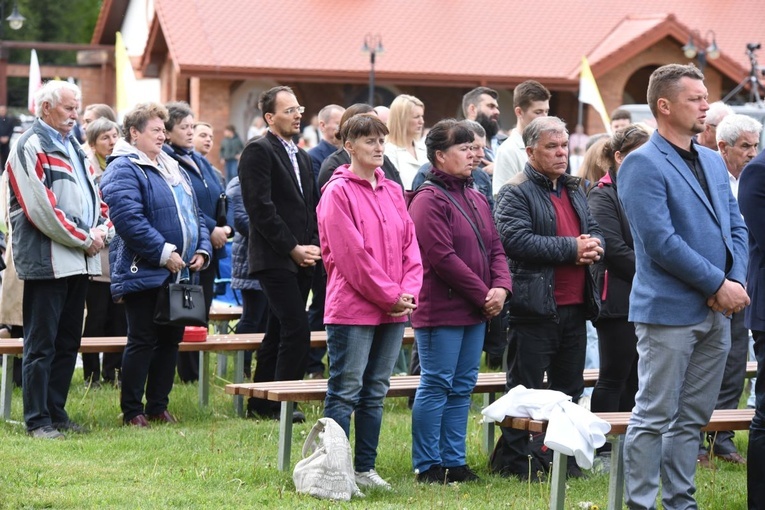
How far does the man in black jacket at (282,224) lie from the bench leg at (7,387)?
5.91 ft

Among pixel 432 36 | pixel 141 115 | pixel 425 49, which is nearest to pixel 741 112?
pixel 141 115

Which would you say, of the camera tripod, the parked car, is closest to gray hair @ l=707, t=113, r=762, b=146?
the parked car

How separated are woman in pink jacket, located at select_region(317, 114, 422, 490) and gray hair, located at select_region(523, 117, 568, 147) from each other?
2.74 ft

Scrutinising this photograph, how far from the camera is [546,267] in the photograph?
6926mm

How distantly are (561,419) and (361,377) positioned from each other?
115 cm

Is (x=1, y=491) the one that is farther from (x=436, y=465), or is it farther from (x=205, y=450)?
(x=436, y=465)

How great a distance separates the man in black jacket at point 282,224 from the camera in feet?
26.6

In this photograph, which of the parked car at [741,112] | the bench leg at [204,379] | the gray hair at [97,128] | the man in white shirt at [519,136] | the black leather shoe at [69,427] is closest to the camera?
the black leather shoe at [69,427]

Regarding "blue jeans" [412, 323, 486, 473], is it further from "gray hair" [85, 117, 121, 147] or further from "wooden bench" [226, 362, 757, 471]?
"gray hair" [85, 117, 121, 147]

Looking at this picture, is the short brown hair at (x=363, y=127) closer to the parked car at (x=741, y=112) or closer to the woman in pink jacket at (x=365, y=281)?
the woman in pink jacket at (x=365, y=281)

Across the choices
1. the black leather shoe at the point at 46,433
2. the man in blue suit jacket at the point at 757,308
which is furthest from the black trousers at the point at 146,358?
the man in blue suit jacket at the point at 757,308

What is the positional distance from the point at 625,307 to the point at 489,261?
2.92 ft

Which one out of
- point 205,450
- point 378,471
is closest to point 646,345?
point 378,471

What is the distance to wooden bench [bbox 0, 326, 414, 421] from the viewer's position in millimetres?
8398
